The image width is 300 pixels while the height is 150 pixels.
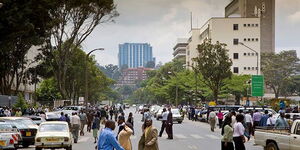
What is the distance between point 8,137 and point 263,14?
12057cm

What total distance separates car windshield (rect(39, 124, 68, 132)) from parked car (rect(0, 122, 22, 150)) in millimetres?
1181

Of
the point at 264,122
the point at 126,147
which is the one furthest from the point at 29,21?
the point at 126,147

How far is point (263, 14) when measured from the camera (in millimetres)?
139625

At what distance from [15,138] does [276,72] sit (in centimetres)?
11738

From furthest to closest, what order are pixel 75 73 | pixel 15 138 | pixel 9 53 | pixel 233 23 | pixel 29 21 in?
1. pixel 233 23
2. pixel 75 73
3. pixel 9 53
4. pixel 29 21
5. pixel 15 138

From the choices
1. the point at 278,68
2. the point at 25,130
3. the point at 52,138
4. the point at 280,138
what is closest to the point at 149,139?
the point at 280,138

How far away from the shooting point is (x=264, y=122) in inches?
1426

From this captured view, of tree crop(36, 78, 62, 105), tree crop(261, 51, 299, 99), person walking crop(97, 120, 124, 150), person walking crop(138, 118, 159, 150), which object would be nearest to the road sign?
person walking crop(138, 118, 159, 150)

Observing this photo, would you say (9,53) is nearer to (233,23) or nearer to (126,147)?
(126,147)

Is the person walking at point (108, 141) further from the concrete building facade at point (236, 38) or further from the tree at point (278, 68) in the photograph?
the tree at point (278, 68)

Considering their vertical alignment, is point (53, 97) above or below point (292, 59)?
below

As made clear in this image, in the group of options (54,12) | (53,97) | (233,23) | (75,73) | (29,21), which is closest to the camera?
(29,21)

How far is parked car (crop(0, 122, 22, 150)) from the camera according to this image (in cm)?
2412

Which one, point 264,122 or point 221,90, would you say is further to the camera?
point 221,90
